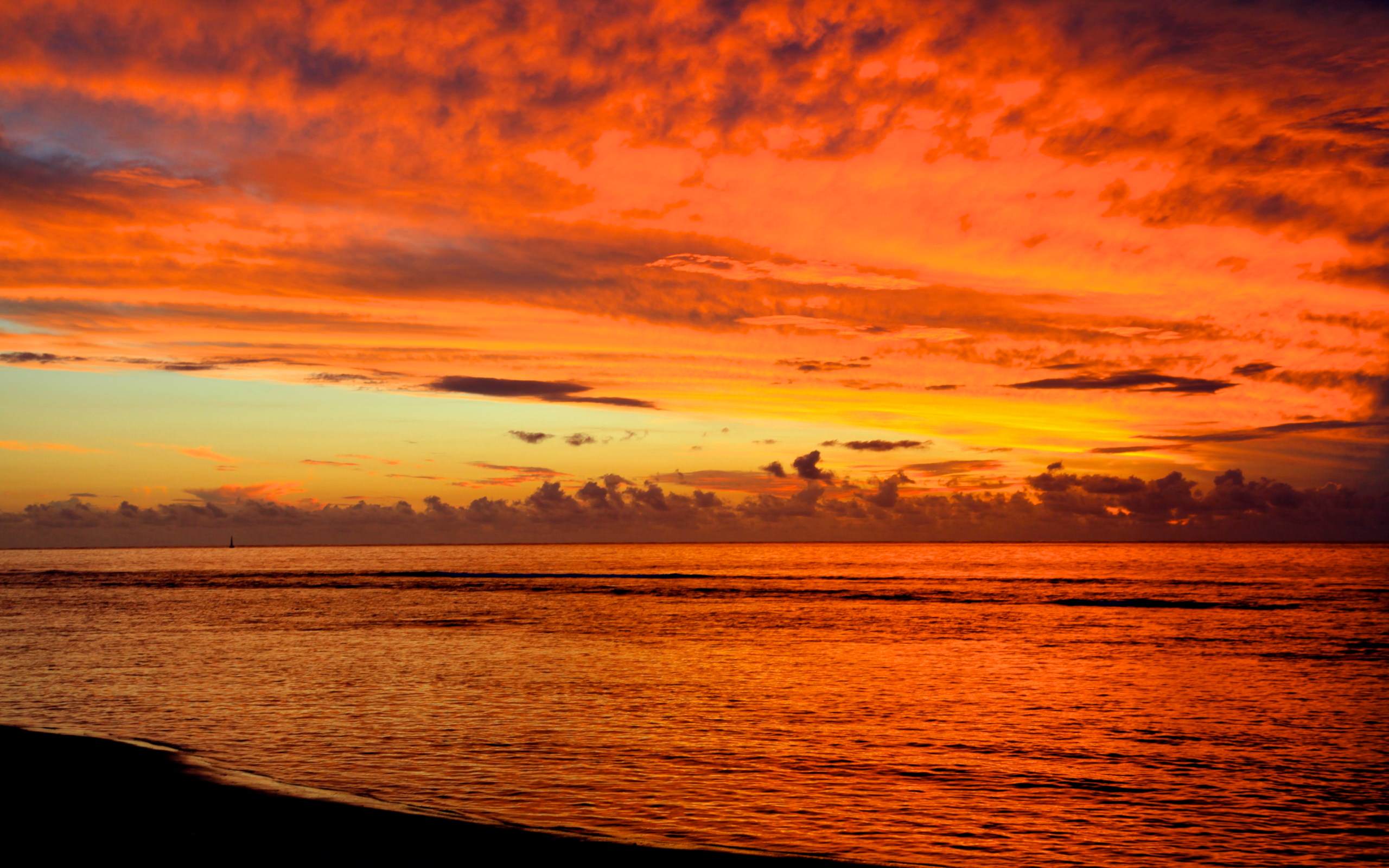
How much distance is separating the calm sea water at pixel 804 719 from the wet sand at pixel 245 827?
5.31 feet

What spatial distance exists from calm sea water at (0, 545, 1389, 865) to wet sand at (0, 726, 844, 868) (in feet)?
5.31

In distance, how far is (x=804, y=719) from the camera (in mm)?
27250

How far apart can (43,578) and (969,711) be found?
151828 millimetres

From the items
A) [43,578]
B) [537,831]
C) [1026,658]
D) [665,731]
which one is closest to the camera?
[537,831]

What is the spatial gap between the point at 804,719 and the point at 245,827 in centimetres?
1635

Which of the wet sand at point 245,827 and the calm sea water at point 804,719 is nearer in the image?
the wet sand at point 245,827

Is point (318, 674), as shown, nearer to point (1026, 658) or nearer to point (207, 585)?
point (1026, 658)

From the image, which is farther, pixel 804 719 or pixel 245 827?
pixel 804 719

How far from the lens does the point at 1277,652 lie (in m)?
44.7

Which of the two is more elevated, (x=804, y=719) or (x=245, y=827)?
(x=245, y=827)

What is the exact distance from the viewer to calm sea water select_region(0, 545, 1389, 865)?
1731 centimetres

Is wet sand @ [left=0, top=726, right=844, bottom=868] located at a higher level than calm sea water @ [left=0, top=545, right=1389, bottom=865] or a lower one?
higher

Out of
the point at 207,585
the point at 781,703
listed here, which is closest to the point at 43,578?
the point at 207,585

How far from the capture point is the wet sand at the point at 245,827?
13.6 m
